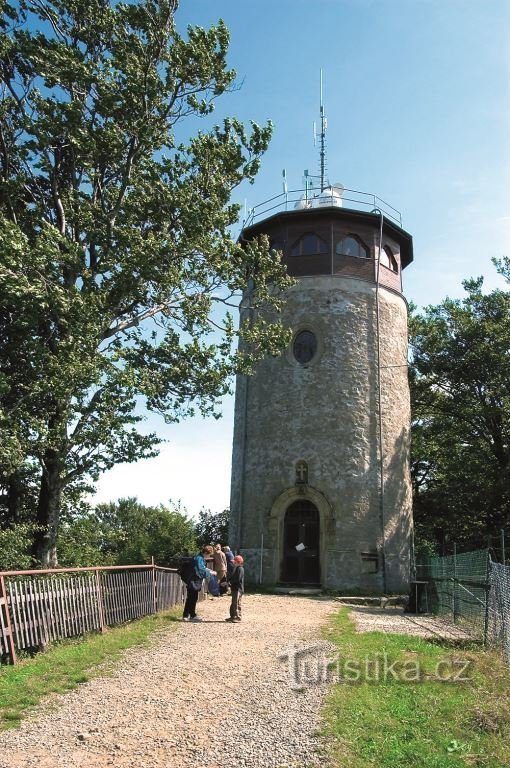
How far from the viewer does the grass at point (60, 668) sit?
6.71 m

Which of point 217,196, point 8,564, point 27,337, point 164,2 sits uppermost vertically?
point 164,2

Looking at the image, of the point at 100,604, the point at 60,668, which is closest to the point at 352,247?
the point at 100,604

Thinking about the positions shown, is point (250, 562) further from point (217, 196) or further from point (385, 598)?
point (217, 196)

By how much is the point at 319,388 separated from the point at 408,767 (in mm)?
18375

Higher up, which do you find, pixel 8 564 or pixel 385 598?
pixel 8 564

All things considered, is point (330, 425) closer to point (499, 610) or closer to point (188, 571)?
point (188, 571)

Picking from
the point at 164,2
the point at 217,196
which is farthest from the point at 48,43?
the point at 217,196

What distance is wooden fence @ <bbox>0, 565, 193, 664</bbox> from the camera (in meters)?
8.77

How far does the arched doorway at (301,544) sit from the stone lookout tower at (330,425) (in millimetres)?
35

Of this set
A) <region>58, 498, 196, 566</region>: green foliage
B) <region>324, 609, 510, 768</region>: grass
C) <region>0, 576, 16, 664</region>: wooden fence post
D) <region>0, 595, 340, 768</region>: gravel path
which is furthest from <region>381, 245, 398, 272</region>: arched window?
<region>0, 576, 16, 664</region>: wooden fence post

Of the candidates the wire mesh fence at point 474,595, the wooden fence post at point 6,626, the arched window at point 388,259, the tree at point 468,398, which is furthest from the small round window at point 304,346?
the wooden fence post at point 6,626

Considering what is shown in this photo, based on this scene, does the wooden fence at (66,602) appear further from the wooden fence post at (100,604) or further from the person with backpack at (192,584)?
the person with backpack at (192,584)

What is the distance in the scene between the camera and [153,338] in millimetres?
16266

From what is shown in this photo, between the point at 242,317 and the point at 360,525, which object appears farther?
the point at 242,317
